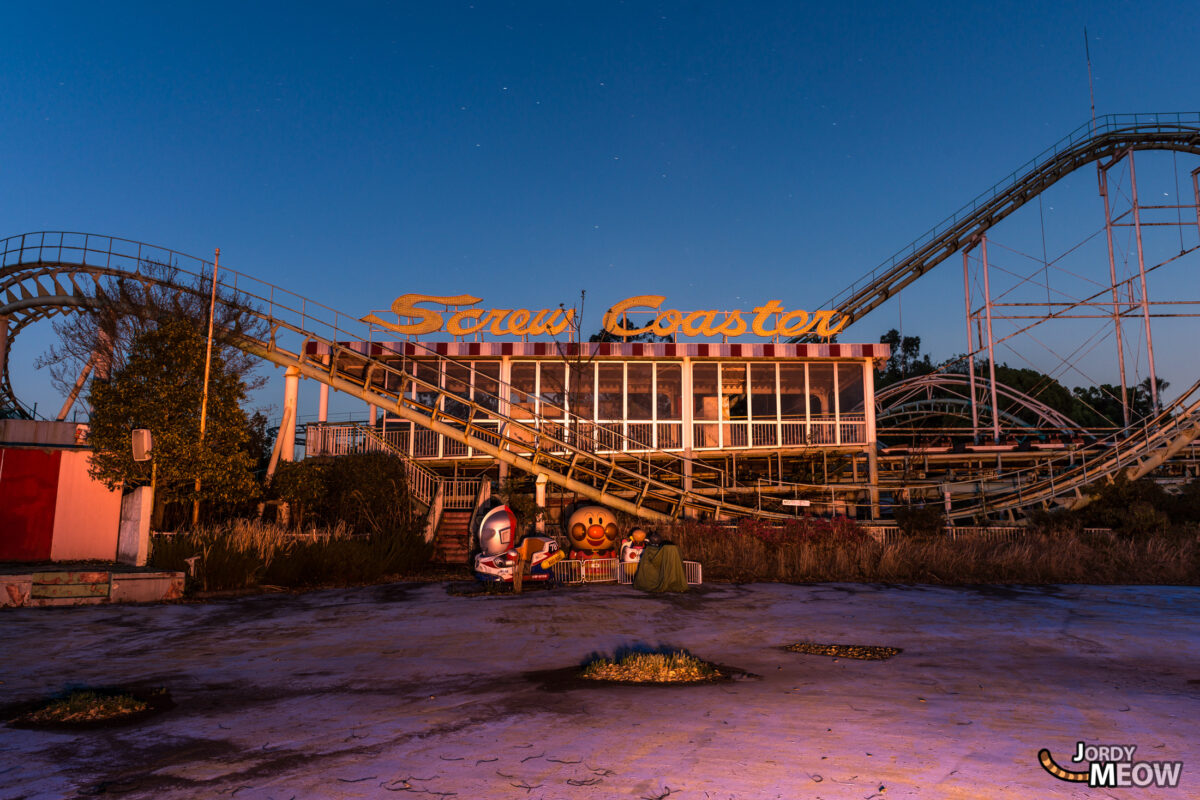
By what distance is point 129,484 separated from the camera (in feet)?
50.8

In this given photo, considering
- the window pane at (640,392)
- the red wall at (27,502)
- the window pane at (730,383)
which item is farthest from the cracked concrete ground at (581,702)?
the window pane at (730,383)

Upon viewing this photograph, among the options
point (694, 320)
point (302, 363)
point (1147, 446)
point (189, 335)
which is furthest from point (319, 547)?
point (1147, 446)

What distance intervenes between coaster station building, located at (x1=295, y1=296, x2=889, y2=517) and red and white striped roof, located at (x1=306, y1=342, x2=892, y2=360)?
3cm

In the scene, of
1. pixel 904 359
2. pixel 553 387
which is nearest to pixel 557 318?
pixel 553 387

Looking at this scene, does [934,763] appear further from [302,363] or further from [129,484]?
[302,363]

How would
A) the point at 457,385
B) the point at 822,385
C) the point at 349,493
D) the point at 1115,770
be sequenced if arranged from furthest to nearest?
the point at 457,385 → the point at 822,385 → the point at 349,493 → the point at 1115,770

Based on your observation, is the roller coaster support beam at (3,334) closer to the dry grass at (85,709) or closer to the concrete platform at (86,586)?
the concrete platform at (86,586)

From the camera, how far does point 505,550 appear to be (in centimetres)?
1421

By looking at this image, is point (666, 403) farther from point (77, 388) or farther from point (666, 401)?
point (77, 388)

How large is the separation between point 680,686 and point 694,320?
18032 mm

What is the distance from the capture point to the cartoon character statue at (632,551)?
1505cm

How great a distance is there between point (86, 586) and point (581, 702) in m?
9.71

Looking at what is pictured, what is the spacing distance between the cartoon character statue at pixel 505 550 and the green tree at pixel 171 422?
5.61 meters

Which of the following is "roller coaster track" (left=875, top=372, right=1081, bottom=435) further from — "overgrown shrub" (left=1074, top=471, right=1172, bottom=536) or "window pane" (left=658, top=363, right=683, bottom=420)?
"overgrown shrub" (left=1074, top=471, right=1172, bottom=536)
